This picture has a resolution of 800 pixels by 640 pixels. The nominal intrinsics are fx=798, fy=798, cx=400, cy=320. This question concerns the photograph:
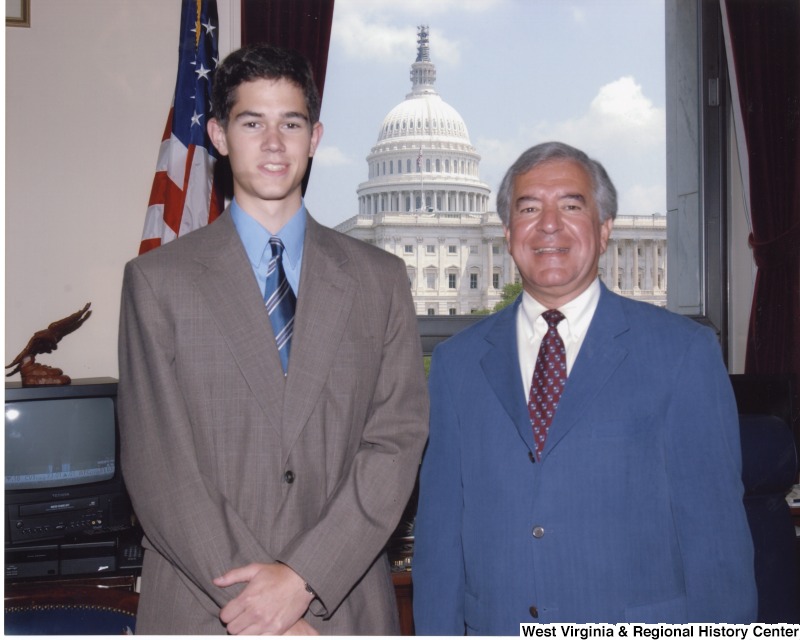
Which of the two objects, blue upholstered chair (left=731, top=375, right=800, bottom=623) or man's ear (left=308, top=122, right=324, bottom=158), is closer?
man's ear (left=308, top=122, right=324, bottom=158)

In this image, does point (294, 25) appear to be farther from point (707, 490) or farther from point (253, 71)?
point (707, 490)

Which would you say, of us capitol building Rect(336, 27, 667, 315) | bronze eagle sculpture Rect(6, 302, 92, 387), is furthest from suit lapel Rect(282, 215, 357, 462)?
us capitol building Rect(336, 27, 667, 315)

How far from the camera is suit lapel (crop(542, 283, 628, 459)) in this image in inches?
57.3

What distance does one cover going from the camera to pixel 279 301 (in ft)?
5.09

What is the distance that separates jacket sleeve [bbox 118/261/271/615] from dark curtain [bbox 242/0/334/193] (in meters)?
1.78

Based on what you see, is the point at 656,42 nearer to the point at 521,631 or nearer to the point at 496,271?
the point at 496,271

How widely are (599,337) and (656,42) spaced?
2.72 meters

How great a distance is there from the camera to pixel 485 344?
1627mm

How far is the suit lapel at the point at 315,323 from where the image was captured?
1.46 metres

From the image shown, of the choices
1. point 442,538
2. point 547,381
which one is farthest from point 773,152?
point 442,538

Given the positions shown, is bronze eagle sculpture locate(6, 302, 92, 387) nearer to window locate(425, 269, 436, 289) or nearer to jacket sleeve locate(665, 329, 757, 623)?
window locate(425, 269, 436, 289)

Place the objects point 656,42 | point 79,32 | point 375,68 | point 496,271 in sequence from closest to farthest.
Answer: point 79,32
point 375,68
point 656,42
point 496,271

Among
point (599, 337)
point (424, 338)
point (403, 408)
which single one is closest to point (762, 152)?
point (424, 338)

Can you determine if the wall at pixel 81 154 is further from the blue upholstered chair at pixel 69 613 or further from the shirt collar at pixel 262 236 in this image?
the blue upholstered chair at pixel 69 613
